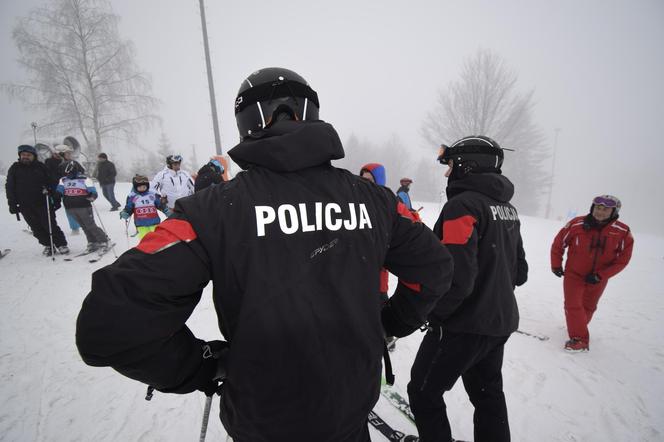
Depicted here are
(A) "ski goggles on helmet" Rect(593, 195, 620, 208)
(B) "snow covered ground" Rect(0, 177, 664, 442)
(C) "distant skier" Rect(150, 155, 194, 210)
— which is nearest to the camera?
Result: (B) "snow covered ground" Rect(0, 177, 664, 442)

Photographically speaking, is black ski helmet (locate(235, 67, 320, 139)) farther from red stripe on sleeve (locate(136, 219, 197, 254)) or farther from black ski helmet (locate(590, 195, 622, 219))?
black ski helmet (locate(590, 195, 622, 219))

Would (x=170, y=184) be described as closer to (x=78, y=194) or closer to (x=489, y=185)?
(x=78, y=194)

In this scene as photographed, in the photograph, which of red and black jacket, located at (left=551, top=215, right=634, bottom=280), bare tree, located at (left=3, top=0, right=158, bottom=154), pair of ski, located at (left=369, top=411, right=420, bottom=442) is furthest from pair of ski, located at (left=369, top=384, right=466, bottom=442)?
bare tree, located at (left=3, top=0, right=158, bottom=154)

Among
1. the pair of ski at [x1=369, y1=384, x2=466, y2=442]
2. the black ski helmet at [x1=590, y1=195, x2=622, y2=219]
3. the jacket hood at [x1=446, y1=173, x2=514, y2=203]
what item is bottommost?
the pair of ski at [x1=369, y1=384, x2=466, y2=442]

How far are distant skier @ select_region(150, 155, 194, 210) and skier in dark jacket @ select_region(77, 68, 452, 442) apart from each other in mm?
6552

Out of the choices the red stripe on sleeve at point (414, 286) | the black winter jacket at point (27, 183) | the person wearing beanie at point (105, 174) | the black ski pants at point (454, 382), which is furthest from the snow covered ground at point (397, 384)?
the person wearing beanie at point (105, 174)

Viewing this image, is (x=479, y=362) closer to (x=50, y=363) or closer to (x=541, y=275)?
(x=50, y=363)

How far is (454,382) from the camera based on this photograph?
2.13 meters

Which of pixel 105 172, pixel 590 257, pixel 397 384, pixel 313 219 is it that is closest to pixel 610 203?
pixel 590 257

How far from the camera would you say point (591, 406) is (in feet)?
10.3

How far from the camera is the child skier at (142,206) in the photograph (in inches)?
237

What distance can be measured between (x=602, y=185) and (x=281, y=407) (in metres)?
93.6

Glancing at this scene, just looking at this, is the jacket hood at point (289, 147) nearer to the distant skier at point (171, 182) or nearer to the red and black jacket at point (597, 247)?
the red and black jacket at point (597, 247)

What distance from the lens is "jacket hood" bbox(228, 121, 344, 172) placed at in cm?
114
